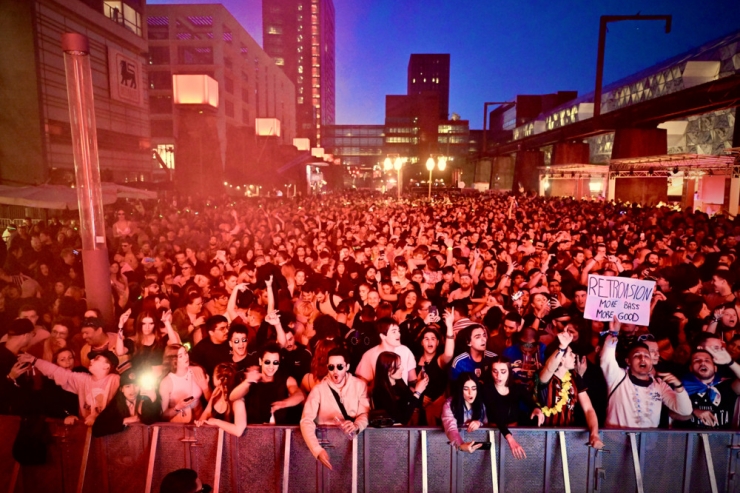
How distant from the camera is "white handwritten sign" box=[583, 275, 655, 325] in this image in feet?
15.2

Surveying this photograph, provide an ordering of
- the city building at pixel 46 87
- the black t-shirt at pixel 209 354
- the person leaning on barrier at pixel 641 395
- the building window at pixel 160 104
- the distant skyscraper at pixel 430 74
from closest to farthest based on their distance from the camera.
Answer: the person leaning on barrier at pixel 641 395, the black t-shirt at pixel 209 354, the city building at pixel 46 87, the building window at pixel 160 104, the distant skyscraper at pixel 430 74

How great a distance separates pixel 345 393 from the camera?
12.8ft

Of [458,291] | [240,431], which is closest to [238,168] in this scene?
[458,291]

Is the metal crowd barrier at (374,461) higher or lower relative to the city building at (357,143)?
lower

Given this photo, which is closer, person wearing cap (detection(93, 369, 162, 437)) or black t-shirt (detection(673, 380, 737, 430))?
person wearing cap (detection(93, 369, 162, 437))

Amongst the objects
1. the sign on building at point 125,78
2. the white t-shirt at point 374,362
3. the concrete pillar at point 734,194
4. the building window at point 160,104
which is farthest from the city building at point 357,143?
the white t-shirt at point 374,362

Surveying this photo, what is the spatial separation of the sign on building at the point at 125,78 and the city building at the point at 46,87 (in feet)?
0.19

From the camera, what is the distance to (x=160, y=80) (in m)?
47.5

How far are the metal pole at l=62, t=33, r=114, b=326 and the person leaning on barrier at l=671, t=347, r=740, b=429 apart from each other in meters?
6.27

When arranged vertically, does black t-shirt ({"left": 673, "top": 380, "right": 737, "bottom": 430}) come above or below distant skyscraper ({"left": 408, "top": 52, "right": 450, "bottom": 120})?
below

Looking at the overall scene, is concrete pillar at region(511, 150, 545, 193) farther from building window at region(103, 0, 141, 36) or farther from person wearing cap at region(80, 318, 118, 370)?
person wearing cap at region(80, 318, 118, 370)

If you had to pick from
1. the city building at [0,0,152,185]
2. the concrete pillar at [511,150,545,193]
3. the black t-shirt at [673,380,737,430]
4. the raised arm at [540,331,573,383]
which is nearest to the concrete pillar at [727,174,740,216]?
the black t-shirt at [673,380,737,430]

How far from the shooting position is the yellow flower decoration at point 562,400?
3920mm

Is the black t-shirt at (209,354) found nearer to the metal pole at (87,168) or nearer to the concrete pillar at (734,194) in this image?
the metal pole at (87,168)
